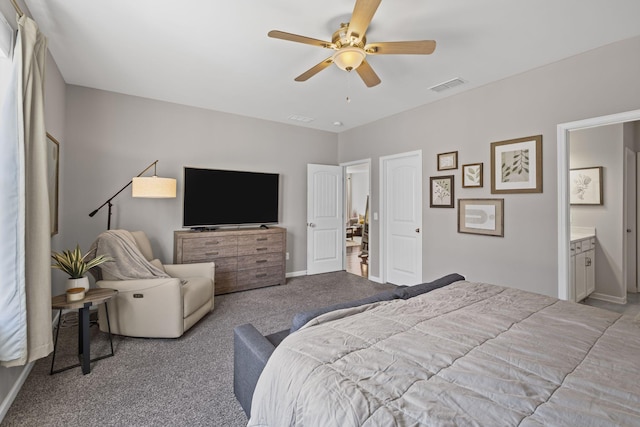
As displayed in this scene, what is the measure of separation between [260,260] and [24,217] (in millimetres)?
2983

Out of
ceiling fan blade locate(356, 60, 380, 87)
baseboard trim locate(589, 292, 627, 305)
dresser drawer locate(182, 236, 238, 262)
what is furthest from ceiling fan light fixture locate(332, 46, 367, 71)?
baseboard trim locate(589, 292, 627, 305)

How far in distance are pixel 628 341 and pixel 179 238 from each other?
4167 mm

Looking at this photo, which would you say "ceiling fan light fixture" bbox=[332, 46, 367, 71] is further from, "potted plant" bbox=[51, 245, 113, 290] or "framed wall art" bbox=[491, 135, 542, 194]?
"potted plant" bbox=[51, 245, 113, 290]

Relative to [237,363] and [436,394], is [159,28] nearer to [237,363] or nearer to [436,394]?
[237,363]

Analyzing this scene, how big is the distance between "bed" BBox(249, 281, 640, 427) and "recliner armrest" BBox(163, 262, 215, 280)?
7.90 ft

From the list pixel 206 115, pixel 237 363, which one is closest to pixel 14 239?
pixel 237 363

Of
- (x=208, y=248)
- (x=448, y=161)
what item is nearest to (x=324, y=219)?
(x=208, y=248)

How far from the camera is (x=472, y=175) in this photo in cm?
374

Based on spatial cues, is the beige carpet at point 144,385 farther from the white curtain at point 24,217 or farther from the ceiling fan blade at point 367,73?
the ceiling fan blade at point 367,73

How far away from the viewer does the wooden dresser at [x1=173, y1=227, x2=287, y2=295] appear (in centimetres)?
405

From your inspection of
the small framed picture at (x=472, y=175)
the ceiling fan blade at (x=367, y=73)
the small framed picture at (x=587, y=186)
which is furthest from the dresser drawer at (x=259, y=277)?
the small framed picture at (x=587, y=186)

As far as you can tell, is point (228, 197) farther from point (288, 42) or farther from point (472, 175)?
point (472, 175)

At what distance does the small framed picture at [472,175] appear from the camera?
3.67 metres

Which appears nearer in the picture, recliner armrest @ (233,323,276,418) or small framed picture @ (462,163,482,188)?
recliner armrest @ (233,323,276,418)
